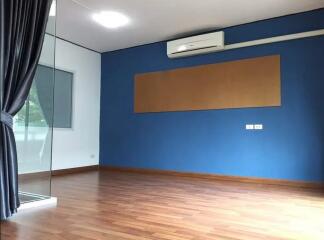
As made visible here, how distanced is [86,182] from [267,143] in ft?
10.2

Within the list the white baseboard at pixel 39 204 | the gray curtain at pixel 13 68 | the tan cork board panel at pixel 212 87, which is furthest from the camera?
the tan cork board panel at pixel 212 87

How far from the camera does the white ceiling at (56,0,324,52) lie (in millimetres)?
4168

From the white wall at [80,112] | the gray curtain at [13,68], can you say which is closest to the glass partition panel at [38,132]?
the gray curtain at [13,68]

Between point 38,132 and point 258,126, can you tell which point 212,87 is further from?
point 38,132

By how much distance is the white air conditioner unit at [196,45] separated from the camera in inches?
195

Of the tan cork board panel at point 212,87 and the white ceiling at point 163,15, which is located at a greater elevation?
the white ceiling at point 163,15

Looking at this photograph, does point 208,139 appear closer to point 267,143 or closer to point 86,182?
point 267,143

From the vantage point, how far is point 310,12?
4461 millimetres

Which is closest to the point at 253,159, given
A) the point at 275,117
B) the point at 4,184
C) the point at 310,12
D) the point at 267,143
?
the point at 267,143

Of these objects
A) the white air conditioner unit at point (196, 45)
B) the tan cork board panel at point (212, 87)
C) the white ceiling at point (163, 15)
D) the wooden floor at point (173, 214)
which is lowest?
the wooden floor at point (173, 214)

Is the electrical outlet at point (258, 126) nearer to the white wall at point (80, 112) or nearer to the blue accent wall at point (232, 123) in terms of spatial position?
the blue accent wall at point (232, 123)

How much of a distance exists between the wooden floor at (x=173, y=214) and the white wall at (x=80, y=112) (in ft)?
4.63

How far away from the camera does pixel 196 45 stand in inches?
202

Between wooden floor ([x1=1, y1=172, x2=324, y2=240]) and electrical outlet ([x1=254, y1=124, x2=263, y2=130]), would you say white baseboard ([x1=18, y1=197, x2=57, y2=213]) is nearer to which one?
wooden floor ([x1=1, y1=172, x2=324, y2=240])
